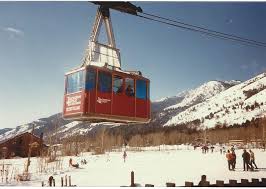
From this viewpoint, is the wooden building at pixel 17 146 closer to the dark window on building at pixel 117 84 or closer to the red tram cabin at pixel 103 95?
the red tram cabin at pixel 103 95

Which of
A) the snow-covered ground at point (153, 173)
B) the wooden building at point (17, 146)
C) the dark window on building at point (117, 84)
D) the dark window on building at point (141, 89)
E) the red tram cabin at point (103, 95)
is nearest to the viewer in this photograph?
the red tram cabin at point (103, 95)

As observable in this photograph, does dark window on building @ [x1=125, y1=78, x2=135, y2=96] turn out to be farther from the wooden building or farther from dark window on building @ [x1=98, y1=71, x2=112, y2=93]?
the wooden building

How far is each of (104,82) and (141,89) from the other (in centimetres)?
152

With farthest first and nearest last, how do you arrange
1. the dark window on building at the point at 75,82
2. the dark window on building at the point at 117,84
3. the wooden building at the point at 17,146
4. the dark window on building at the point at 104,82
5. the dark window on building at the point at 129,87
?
the wooden building at the point at 17,146 < the dark window on building at the point at 129,87 < the dark window on building at the point at 117,84 < the dark window on building at the point at 104,82 < the dark window on building at the point at 75,82

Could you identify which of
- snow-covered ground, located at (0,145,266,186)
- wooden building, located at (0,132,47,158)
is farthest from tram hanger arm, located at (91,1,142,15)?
wooden building, located at (0,132,47,158)

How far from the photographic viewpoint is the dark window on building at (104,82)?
9.14 metres

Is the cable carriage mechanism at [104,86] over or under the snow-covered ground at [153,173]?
over

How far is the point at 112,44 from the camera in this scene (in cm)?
958

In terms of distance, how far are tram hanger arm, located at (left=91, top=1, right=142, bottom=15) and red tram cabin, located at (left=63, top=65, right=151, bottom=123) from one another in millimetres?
1673

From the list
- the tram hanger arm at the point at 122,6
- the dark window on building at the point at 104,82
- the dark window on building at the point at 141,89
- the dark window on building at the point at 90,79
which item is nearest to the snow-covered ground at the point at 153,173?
the dark window on building at the point at 141,89

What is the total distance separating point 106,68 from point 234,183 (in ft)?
16.3

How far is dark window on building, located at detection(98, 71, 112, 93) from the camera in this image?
30.0 feet

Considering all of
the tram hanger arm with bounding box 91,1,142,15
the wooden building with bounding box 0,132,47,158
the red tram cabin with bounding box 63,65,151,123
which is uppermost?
the tram hanger arm with bounding box 91,1,142,15

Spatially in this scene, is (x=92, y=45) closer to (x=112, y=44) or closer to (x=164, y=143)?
(x=112, y=44)
